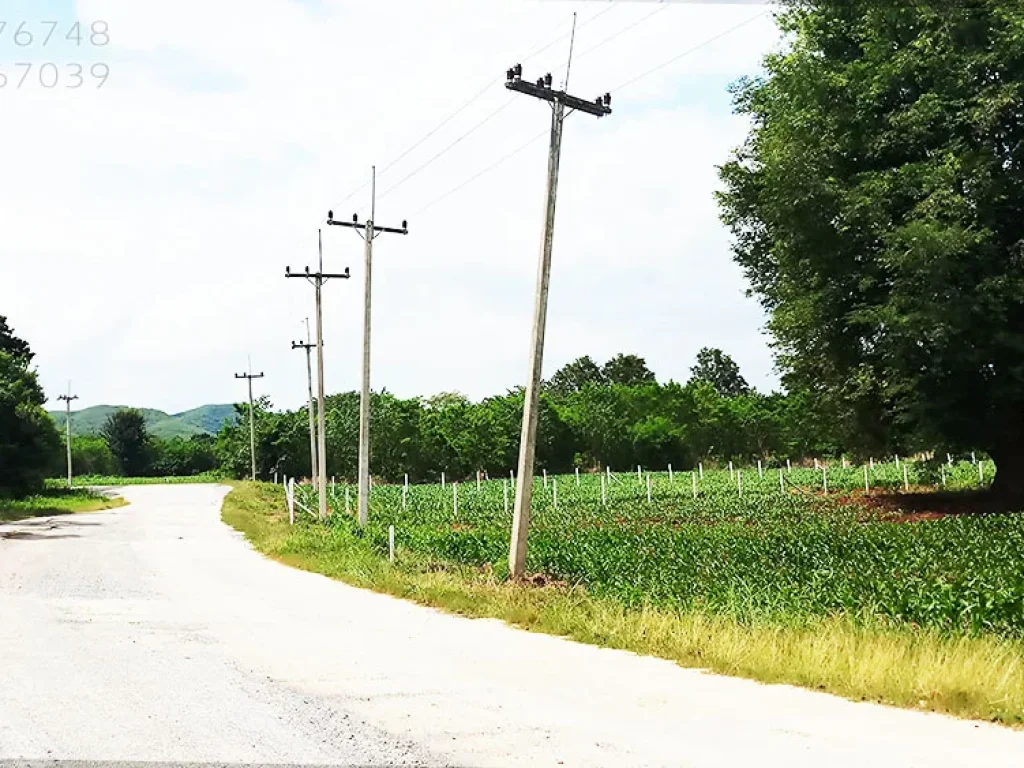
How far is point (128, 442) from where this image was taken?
130625 millimetres

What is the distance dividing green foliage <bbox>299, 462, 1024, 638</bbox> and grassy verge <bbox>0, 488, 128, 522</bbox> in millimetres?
18973

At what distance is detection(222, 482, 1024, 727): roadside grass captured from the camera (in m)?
8.35

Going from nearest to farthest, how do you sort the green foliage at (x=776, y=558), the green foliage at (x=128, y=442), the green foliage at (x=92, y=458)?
the green foliage at (x=776, y=558) < the green foliage at (x=92, y=458) < the green foliage at (x=128, y=442)

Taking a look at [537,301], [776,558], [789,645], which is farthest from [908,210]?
[789,645]

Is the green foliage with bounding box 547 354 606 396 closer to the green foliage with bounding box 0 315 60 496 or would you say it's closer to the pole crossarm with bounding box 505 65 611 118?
the green foliage with bounding box 0 315 60 496

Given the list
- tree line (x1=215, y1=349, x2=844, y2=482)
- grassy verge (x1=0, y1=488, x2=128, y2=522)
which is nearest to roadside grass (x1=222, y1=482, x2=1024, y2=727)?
grassy verge (x1=0, y1=488, x2=128, y2=522)

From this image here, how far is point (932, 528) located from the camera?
2258 cm

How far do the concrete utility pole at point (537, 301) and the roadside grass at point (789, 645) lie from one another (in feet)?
3.27

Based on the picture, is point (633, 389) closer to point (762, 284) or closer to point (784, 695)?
point (762, 284)

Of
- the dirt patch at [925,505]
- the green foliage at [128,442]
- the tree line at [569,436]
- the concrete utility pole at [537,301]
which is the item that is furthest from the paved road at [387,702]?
Result: the green foliage at [128,442]

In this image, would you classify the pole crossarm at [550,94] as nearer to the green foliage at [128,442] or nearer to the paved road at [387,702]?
the paved road at [387,702]

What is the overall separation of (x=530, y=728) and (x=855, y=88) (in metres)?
25.3

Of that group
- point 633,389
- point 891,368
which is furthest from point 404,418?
point 891,368

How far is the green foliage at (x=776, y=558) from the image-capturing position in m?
12.5
